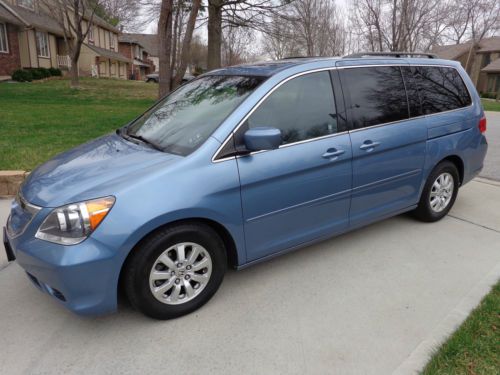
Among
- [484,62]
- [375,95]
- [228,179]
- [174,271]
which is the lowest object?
[174,271]

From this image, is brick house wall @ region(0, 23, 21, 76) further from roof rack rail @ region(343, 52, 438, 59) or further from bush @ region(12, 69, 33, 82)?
roof rack rail @ region(343, 52, 438, 59)

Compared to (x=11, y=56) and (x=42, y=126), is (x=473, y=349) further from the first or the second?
(x=11, y=56)

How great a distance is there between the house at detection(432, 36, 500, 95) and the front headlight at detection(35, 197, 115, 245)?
5091 cm

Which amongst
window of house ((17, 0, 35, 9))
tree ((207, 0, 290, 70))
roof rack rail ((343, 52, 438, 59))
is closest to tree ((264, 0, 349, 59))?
tree ((207, 0, 290, 70))

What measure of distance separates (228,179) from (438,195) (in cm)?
275

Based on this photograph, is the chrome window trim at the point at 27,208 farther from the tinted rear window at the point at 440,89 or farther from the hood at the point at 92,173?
the tinted rear window at the point at 440,89

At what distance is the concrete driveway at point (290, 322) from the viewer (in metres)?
2.46

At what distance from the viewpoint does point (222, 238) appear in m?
3.01

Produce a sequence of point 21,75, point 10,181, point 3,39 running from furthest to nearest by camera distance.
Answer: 1. point 3,39
2. point 21,75
3. point 10,181

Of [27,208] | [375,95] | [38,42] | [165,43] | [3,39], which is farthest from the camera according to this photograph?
[38,42]

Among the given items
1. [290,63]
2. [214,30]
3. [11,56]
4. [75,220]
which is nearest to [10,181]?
[75,220]

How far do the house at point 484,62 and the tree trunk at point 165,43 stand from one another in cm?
4401

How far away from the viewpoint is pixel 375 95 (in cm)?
372

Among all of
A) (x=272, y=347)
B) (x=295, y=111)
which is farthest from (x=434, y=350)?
(x=295, y=111)
